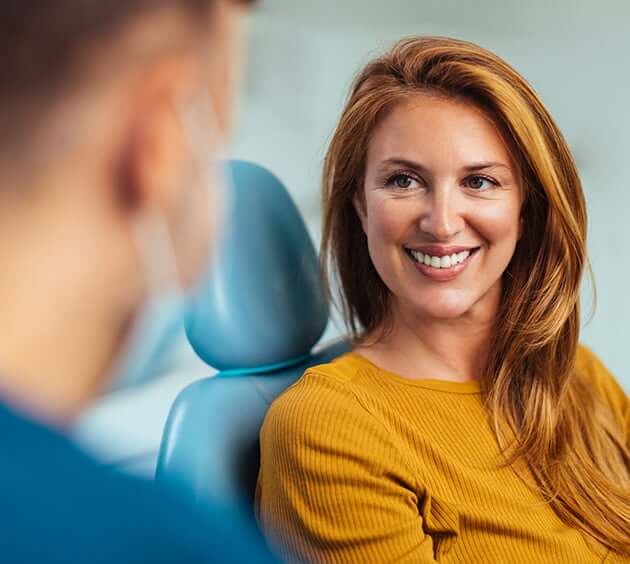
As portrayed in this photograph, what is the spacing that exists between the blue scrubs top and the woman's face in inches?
36.4

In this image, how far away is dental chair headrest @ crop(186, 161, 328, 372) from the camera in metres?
1.21

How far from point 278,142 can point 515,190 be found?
51 cm

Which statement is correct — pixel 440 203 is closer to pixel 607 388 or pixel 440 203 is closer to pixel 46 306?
pixel 607 388

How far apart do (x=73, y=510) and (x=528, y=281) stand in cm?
112

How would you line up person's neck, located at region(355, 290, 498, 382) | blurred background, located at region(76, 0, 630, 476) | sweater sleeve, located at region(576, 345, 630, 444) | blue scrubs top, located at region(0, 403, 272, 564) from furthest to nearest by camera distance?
1. blurred background, located at region(76, 0, 630, 476)
2. sweater sleeve, located at region(576, 345, 630, 444)
3. person's neck, located at region(355, 290, 498, 382)
4. blue scrubs top, located at region(0, 403, 272, 564)

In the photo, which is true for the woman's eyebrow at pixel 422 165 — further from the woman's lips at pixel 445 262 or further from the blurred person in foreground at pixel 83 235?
the blurred person in foreground at pixel 83 235

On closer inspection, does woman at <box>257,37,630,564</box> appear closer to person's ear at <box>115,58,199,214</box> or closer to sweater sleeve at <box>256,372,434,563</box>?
sweater sleeve at <box>256,372,434,563</box>

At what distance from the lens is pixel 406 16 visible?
184 cm

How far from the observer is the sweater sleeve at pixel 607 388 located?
1410mm

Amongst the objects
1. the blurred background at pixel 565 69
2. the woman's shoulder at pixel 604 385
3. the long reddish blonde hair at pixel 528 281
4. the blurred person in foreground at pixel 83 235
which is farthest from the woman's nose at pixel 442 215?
the blurred person in foreground at pixel 83 235

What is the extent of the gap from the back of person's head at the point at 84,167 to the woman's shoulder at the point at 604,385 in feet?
4.11

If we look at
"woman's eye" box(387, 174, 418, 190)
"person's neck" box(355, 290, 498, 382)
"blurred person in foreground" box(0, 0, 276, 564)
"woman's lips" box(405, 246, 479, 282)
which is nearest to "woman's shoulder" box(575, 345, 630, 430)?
"person's neck" box(355, 290, 498, 382)

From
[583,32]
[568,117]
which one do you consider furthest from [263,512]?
[583,32]

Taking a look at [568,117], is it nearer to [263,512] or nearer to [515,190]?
[515,190]
